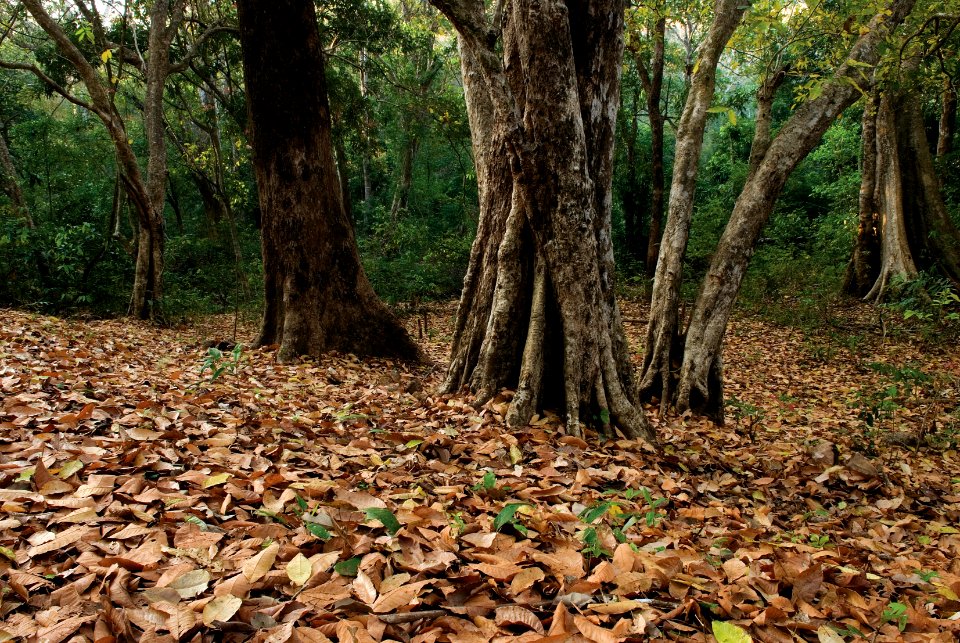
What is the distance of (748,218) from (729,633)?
4314 mm

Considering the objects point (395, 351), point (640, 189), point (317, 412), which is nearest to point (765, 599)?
point (317, 412)

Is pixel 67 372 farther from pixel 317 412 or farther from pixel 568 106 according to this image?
pixel 568 106

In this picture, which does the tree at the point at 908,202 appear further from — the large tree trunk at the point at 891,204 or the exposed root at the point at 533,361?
the exposed root at the point at 533,361

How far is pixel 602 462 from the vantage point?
11.4 feet

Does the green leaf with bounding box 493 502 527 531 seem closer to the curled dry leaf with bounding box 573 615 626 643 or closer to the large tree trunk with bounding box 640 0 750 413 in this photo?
the curled dry leaf with bounding box 573 615 626 643

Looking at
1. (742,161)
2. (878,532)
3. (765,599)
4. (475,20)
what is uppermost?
(742,161)

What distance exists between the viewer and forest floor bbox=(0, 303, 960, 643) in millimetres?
1614

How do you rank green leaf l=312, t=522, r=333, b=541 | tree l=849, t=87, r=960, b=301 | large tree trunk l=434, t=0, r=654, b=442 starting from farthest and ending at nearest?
tree l=849, t=87, r=960, b=301 < large tree trunk l=434, t=0, r=654, b=442 < green leaf l=312, t=522, r=333, b=541

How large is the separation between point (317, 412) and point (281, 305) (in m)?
2.65

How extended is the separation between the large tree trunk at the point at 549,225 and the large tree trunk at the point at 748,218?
1499 mm

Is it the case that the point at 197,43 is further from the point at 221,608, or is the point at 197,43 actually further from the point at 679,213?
the point at 221,608

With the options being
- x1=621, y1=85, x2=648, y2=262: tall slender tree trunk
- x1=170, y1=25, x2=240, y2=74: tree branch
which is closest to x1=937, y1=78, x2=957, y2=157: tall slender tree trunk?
x1=621, y1=85, x2=648, y2=262: tall slender tree trunk

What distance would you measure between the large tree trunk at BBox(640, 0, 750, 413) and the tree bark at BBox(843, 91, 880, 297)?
843 centimetres

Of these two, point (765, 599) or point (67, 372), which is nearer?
point (765, 599)
